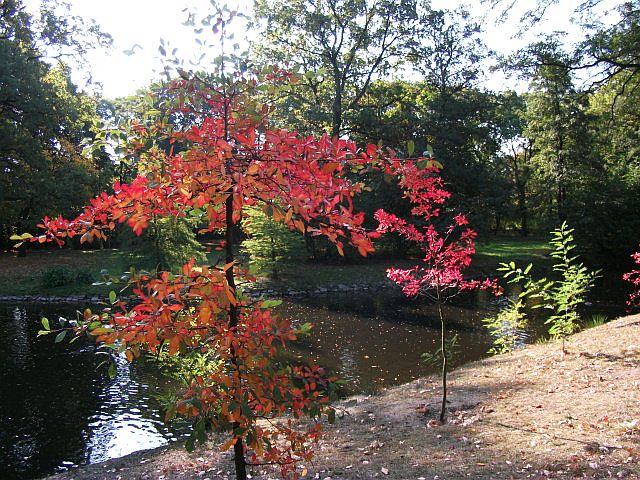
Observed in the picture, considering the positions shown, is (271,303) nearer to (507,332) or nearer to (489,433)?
(489,433)

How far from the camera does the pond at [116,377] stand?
604cm

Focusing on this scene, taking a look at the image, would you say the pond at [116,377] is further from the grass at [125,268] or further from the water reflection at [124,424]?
the grass at [125,268]

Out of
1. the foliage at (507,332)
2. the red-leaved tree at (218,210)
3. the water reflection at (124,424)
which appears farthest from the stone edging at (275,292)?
the red-leaved tree at (218,210)

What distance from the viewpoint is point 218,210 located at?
227 centimetres

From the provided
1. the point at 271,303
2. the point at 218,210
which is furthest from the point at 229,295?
the point at 218,210

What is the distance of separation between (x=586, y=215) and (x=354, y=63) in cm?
1272

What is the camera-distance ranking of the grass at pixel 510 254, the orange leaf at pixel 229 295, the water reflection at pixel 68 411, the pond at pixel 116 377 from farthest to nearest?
the grass at pixel 510 254
the pond at pixel 116 377
the water reflection at pixel 68 411
the orange leaf at pixel 229 295

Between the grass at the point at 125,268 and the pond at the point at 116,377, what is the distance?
1.56 meters

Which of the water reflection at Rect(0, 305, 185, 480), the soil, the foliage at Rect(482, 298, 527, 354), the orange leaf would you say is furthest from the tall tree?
the orange leaf

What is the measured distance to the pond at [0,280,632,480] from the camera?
6.04 m

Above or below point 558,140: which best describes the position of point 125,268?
below

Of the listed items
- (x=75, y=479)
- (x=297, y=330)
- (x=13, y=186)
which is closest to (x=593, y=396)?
(x=297, y=330)

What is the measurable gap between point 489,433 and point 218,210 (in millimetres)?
3634

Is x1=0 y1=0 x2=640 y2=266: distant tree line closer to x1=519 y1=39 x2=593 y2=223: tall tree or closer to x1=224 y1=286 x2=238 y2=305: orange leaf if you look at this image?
x1=519 y1=39 x2=593 y2=223: tall tree
